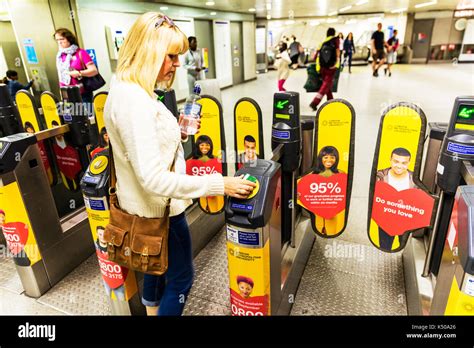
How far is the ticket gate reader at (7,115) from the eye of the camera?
2771mm

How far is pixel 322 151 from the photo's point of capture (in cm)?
204

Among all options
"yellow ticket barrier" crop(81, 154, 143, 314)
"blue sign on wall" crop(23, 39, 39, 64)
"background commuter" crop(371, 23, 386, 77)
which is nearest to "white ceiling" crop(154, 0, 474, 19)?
"background commuter" crop(371, 23, 386, 77)

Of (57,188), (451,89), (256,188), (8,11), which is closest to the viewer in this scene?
(256,188)

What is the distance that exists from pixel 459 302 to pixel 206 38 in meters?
9.50

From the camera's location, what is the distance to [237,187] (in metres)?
1.16

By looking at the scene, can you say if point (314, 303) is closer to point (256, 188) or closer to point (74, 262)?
point (256, 188)

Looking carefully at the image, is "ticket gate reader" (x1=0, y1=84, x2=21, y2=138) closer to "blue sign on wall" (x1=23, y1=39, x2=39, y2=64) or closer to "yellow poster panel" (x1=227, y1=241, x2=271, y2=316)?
"yellow poster panel" (x1=227, y1=241, x2=271, y2=316)

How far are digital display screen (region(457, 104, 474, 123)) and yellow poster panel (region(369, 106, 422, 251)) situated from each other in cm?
26

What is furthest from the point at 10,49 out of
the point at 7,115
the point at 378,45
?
the point at 378,45

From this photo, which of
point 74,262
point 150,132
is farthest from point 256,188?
point 74,262

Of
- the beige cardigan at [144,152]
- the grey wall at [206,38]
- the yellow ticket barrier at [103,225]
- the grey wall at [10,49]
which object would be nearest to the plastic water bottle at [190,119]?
the yellow ticket barrier at [103,225]

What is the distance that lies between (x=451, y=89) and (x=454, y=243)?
870 cm

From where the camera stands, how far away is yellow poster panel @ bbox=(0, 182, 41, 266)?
72.4 inches

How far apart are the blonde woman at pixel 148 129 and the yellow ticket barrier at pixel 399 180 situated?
1072 millimetres
